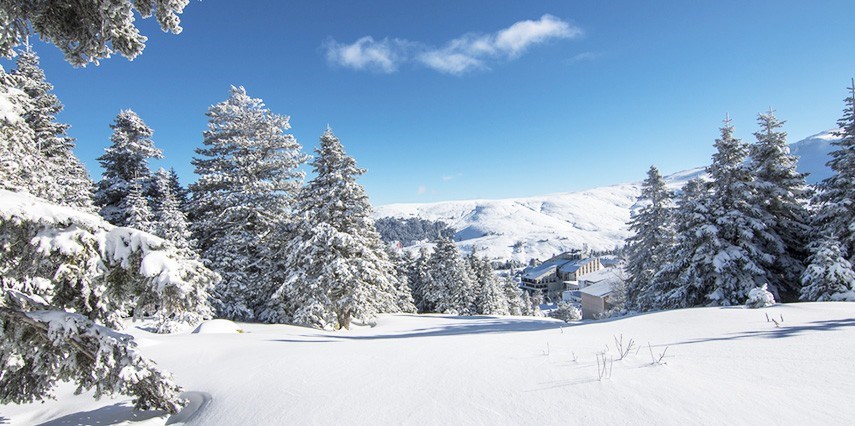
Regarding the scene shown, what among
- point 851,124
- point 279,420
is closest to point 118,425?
point 279,420

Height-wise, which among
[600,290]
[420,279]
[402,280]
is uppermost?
[402,280]

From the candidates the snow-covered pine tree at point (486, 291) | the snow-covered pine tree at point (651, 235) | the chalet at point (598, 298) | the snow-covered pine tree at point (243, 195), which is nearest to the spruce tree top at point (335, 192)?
the snow-covered pine tree at point (243, 195)

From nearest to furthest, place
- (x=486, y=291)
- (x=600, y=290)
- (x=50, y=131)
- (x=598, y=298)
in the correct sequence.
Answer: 1. (x=50, y=131)
2. (x=598, y=298)
3. (x=486, y=291)
4. (x=600, y=290)

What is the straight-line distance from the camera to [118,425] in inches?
178

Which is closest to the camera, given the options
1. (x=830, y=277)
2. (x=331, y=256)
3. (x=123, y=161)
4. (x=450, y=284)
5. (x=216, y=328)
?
(x=216, y=328)

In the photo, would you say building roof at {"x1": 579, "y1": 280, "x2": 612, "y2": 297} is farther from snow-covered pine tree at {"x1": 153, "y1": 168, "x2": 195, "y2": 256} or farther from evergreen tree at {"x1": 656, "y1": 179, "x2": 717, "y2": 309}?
snow-covered pine tree at {"x1": 153, "y1": 168, "x2": 195, "y2": 256}

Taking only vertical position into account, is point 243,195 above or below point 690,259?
above

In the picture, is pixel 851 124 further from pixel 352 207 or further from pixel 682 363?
pixel 352 207

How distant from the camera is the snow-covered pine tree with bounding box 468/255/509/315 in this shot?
42562 mm

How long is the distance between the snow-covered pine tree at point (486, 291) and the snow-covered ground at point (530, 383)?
3585 centimetres

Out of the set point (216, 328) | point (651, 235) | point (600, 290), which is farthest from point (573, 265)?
point (216, 328)

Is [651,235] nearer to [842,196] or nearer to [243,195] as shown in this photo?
[842,196]

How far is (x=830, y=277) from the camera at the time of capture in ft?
43.7

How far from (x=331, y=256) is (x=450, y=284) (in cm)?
2345
